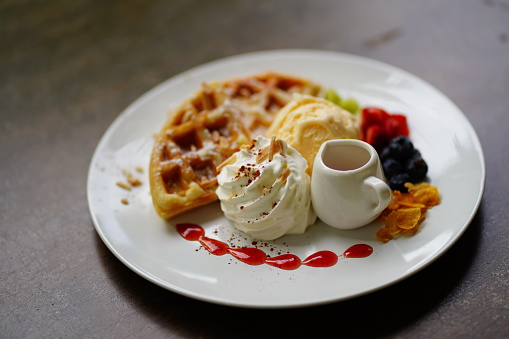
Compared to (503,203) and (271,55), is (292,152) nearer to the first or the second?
(503,203)

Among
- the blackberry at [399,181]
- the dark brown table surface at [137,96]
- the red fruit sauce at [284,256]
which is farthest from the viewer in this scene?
the blackberry at [399,181]

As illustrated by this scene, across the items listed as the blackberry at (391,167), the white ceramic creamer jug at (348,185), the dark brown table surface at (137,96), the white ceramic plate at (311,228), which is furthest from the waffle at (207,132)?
the blackberry at (391,167)

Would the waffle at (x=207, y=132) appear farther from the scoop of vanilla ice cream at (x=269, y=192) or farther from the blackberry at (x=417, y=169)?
the blackberry at (x=417, y=169)

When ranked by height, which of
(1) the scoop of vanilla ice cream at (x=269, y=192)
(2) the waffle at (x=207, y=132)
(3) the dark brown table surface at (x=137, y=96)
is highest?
(1) the scoop of vanilla ice cream at (x=269, y=192)

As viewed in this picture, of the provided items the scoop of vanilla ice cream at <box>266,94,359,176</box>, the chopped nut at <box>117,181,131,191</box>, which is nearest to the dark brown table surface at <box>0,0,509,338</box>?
the chopped nut at <box>117,181,131,191</box>

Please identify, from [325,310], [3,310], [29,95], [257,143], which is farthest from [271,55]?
[3,310]
